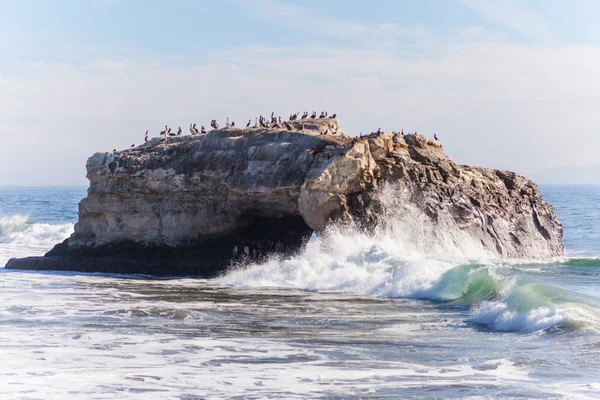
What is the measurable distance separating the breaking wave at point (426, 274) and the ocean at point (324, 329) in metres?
0.05

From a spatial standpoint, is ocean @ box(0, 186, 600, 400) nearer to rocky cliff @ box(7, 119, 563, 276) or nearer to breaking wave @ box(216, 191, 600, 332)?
breaking wave @ box(216, 191, 600, 332)

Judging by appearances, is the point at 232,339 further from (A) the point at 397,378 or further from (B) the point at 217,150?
(B) the point at 217,150

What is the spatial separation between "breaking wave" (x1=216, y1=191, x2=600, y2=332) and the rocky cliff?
0.47m

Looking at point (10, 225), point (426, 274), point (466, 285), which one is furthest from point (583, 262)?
point (10, 225)

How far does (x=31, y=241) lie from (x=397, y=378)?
1451 inches

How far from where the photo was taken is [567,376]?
12.7 meters

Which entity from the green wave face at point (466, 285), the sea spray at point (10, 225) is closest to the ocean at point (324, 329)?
the green wave face at point (466, 285)

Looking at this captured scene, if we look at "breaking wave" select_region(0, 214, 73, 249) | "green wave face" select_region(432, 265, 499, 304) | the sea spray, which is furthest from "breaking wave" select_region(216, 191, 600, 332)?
the sea spray

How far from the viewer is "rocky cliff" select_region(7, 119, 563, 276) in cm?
2580

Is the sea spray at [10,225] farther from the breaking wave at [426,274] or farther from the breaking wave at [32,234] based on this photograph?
the breaking wave at [426,274]

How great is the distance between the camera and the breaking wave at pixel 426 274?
17.2 meters

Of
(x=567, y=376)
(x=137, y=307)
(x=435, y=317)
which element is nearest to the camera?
(x=567, y=376)

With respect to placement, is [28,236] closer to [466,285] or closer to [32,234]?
[32,234]

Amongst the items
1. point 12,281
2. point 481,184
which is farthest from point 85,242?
point 481,184
